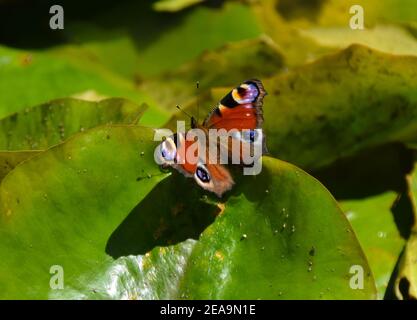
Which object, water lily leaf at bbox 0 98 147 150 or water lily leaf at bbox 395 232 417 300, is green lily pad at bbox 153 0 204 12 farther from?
water lily leaf at bbox 395 232 417 300

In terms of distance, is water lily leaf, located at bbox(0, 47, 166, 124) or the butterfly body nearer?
the butterfly body

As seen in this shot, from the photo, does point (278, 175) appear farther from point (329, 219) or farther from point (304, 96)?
point (304, 96)

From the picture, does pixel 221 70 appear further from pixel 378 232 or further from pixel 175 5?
pixel 378 232

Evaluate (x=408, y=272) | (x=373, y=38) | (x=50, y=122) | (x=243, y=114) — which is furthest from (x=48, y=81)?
(x=408, y=272)

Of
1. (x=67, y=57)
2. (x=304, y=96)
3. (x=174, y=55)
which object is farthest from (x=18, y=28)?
(x=304, y=96)

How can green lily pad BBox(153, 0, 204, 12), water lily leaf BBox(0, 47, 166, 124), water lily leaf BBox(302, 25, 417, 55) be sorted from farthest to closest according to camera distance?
green lily pad BBox(153, 0, 204, 12) < water lily leaf BBox(0, 47, 166, 124) < water lily leaf BBox(302, 25, 417, 55)

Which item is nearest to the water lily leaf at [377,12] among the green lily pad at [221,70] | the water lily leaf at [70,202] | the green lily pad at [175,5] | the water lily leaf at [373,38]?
the water lily leaf at [373,38]

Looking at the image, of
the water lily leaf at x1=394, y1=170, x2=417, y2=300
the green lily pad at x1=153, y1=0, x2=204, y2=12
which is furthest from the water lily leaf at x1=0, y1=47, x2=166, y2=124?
the water lily leaf at x1=394, y1=170, x2=417, y2=300
